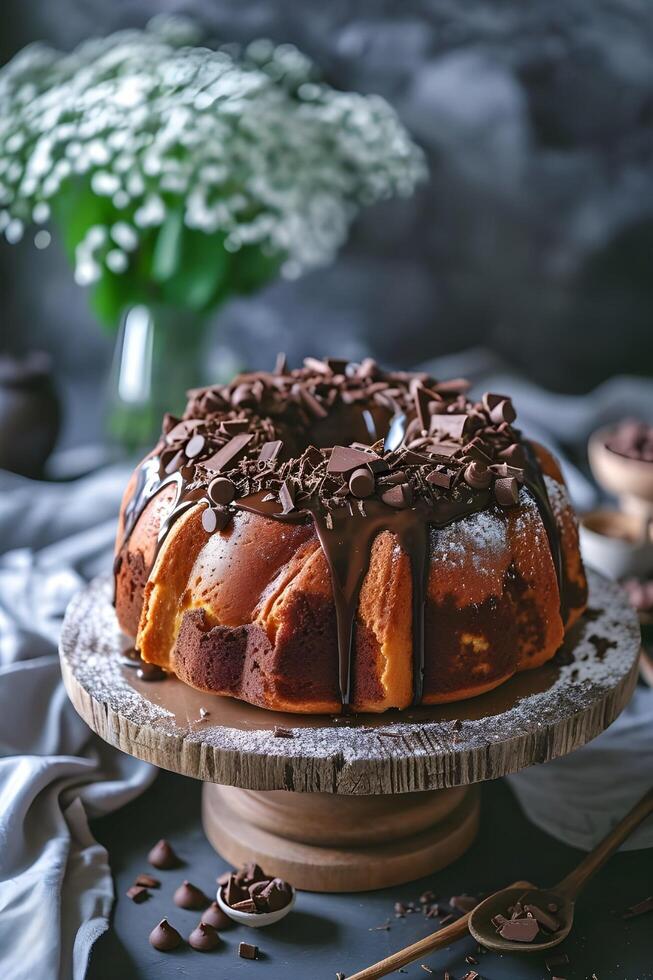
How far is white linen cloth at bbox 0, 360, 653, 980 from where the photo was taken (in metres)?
1.50

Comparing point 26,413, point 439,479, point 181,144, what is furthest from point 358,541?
point 26,413

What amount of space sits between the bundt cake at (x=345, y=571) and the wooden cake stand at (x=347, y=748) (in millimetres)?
47

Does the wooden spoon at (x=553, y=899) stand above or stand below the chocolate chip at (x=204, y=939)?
below

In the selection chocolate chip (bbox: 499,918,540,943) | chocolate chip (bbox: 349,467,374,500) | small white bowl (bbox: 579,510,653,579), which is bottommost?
small white bowl (bbox: 579,510,653,579)

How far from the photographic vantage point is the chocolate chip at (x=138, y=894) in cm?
160

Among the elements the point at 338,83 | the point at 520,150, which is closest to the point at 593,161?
the point at 520,150

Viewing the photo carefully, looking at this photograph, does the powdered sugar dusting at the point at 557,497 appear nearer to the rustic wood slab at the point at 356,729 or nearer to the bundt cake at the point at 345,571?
the bundt cake at the point at 345,571

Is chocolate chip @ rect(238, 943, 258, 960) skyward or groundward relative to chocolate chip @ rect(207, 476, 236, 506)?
groundward

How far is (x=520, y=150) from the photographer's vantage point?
325 centimetres

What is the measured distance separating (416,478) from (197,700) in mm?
462

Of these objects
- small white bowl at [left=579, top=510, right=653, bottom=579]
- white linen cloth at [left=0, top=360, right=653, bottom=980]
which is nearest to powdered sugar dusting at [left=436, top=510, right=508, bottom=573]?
white linen cloth at [left=0, top=360, right=653, bottom=980]

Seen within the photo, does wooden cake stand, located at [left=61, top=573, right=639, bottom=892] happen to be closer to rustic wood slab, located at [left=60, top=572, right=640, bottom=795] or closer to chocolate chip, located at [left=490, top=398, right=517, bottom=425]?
rustic wood slab, located at [left=60, top=572, right=640, bottom=795]

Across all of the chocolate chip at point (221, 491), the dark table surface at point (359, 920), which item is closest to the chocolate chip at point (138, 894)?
the dark table surface at point (359, 920)

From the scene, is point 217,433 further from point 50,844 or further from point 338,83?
point 338,83
